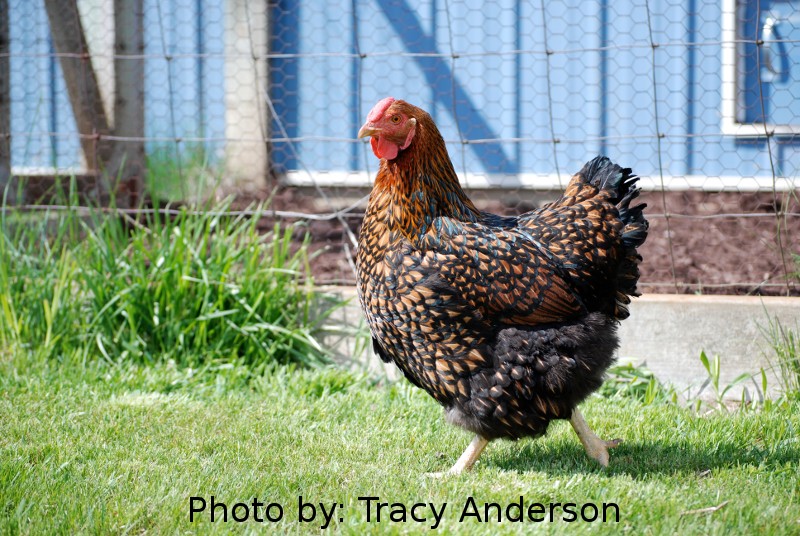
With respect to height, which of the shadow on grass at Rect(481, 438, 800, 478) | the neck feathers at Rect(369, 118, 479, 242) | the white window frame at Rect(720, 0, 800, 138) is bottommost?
the shadow on grass at Rect(481, 438, 800, 478)

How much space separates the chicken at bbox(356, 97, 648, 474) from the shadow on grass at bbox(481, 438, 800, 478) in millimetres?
94

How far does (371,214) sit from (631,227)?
935mm

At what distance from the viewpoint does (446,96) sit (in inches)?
244

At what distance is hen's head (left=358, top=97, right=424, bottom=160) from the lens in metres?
2.84

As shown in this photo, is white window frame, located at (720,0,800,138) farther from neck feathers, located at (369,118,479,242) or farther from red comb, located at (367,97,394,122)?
red comb, located at (367,97,394,122)

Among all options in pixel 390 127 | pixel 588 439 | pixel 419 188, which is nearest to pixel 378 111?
pixel 390 127

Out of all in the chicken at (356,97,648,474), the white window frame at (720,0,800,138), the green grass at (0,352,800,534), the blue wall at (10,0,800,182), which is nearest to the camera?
the green grass at (0,352,800,534)

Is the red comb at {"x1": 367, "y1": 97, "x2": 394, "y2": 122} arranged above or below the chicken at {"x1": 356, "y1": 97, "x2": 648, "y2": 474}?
above

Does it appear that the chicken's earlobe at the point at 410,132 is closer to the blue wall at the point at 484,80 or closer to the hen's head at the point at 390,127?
the hen's head at the point at 390,127

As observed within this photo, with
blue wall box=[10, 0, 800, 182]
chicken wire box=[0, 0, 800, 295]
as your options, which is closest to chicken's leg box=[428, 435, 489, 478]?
chicken wire box=[0, 0, 800, 295]

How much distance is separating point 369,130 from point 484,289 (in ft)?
2.16

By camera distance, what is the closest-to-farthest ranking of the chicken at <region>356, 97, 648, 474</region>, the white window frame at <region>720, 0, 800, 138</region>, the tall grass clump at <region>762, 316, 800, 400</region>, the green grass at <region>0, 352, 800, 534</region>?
the green grass at <region>0, 352, 800, 534</region> < the chicken at <region>356, 97, 648, 474</region> < the tall grass clump at <region>762, 316, 800, 400</region> < the white window frame at <region>720, 0, 800, 138</region>

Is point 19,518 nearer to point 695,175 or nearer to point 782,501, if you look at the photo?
point 782,501

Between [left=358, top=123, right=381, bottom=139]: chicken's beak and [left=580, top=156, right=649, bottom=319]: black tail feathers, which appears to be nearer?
[left=358, top=123, right=381, bottom=139]: chicken's beak
